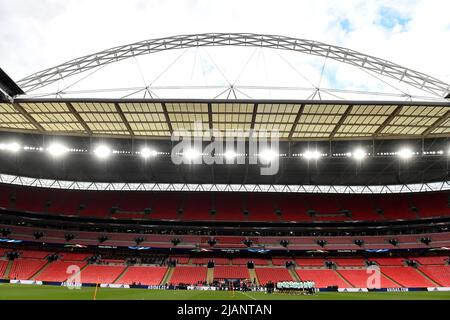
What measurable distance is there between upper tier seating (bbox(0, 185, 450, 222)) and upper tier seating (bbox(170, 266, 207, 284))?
10.3m

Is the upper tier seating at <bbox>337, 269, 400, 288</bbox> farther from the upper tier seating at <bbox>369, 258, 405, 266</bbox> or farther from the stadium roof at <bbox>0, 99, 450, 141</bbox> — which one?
the stadium roof at <bbox>0, 99, 450, 141</bbox>

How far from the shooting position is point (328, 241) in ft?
179

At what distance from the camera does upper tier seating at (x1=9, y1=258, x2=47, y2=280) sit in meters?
43.6

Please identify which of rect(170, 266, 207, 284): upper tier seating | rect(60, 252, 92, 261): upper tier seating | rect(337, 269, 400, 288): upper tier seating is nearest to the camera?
rect(337, 269, 400, 288): upper tier seating

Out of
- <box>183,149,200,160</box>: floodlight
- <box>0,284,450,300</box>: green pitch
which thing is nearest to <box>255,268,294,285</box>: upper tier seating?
<box>0,284,450,300</box>: green pitch

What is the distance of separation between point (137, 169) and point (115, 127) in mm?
17763

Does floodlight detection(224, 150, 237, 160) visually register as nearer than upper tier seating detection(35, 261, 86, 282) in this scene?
No

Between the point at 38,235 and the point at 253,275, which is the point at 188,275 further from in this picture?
the point at 38,235

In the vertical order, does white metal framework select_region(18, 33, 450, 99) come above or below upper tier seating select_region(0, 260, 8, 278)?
above

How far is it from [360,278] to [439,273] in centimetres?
1040

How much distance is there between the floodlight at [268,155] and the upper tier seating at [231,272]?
51.9 ft

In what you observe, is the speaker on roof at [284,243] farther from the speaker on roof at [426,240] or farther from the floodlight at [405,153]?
the floodlight at [405,153]

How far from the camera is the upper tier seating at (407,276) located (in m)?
43.3
